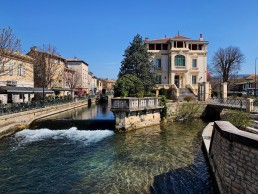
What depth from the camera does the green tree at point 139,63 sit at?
40719 mm

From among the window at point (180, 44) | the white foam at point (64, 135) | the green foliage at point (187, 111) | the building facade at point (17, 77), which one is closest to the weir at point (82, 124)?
the white foam at point (64, 135)

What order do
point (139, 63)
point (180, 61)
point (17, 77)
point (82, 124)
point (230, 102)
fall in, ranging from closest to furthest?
1. point (82, 124)
2. point (230, 102)
3. point (17, 77)
4. point (139, 63)
5. point (180, 61)

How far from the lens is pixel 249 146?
6.46m

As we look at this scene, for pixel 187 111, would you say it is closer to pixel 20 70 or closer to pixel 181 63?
pixel 181 63

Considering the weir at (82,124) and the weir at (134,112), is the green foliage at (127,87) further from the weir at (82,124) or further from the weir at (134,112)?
the weir at (82,124)

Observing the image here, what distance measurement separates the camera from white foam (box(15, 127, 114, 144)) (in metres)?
18.7

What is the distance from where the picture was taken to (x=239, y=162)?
692cm

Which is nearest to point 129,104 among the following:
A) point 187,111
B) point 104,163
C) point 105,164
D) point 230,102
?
point 104,163

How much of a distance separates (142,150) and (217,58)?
159ft

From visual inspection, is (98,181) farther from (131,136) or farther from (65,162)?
(131,136)

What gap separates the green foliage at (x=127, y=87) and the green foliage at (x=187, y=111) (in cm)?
526

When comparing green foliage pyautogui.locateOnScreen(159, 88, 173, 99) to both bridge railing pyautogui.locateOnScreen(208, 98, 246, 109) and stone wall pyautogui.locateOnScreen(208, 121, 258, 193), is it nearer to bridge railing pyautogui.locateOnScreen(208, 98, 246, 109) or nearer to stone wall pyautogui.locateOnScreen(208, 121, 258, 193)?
bridge railing pyautogui.locateOnScreen(208, 98, 246, 109)

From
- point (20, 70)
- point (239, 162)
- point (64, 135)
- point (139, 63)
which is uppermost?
point (139, 63)

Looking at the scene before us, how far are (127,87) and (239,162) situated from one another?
24607 mm
